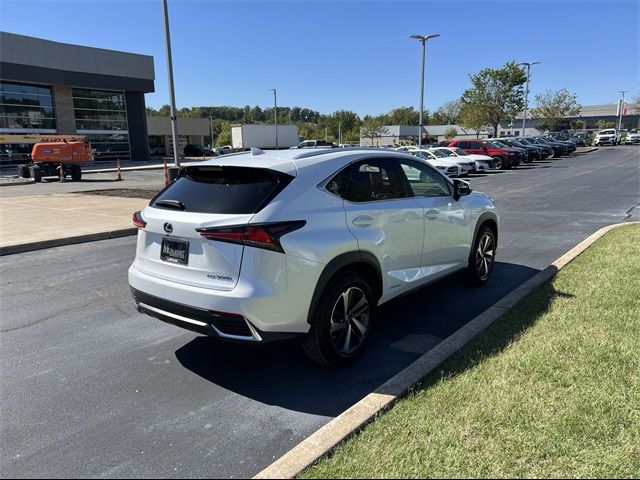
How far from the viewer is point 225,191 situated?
143 inches

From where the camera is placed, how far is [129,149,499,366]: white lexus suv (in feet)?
10.9

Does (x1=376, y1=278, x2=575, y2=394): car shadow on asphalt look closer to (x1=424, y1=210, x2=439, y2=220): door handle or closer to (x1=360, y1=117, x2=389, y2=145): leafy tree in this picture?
(x1=424, y1=210, x2=439, y2=220): door handle

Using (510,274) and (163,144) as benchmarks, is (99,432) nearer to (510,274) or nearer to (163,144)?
(510,274)

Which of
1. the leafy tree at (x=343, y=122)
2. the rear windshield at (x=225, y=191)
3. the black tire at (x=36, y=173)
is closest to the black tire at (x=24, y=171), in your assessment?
the black tire at (x=36, y=173)

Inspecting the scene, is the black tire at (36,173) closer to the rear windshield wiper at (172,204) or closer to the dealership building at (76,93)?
the dealership building at (76,93)

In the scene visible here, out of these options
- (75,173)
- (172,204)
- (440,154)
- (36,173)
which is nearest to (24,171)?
(36,173)

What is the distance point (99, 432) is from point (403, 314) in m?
3.19

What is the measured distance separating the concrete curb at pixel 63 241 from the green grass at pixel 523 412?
7.93 m

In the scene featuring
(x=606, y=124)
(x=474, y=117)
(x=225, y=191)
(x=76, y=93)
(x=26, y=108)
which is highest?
(x=76, y=93)

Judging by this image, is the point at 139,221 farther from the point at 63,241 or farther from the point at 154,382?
the point at 63,241

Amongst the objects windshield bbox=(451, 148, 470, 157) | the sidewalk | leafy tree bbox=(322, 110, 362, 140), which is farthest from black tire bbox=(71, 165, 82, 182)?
leafy tree bbox=(322, 110, 362, 140)

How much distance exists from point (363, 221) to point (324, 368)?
1.25m

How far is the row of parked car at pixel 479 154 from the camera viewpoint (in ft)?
82.2

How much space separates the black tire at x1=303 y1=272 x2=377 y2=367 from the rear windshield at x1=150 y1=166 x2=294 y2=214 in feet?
2.80
